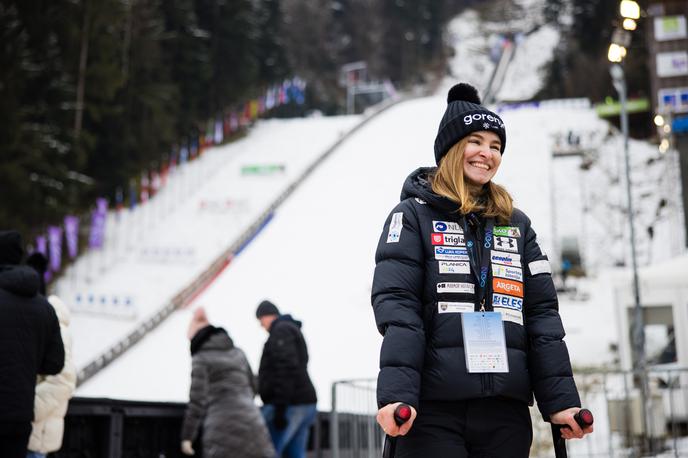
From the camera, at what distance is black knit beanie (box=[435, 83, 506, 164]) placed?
3.26 m

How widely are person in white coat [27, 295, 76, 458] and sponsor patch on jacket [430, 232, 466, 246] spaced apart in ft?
10.2

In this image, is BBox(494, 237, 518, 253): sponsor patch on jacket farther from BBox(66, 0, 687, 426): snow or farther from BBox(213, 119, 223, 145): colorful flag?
BBox(213, 119, 223, 145): colorful flag

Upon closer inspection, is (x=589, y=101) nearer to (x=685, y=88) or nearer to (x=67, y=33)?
(x=685, y=88)

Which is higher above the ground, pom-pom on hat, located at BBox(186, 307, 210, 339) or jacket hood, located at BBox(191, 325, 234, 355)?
pom-pom on hat, located at BBox(186, 307, 210, 339)

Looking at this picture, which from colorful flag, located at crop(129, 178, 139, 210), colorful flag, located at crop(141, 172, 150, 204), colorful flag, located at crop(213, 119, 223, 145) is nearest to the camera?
colorful flag, located at crop(129, 178, 139, 210)

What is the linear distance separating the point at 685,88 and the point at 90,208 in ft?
78.0

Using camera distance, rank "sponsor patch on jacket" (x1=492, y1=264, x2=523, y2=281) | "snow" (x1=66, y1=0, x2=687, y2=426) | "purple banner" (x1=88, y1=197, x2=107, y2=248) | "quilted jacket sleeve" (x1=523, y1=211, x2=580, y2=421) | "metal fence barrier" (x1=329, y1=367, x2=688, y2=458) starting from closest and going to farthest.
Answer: "quilted jacket sleeve" (x1=523, y1=211, x2=580, y2=421)
"sponsor patch on jacket" (x1=492, y1=264, x2=523, y2=281)
"metal fence barrier" (x1=329, y1=367, x2=688, y2=458)
"snow" (x1=66, y1=0, x2=687, y2=426)
"purple banner" (x1=88, y1=197, x2=107, y2=248)

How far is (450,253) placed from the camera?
304cm

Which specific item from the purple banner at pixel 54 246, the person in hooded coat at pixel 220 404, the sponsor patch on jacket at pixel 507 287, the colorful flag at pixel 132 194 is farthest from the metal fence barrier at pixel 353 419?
the colorful flag at pixel 132 194

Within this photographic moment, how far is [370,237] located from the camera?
4867 mm

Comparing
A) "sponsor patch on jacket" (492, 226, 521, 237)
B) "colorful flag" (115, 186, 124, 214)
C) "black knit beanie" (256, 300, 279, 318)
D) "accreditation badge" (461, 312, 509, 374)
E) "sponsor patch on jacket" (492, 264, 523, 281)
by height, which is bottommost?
"accreditation badge" (461, 312, 509, 374)

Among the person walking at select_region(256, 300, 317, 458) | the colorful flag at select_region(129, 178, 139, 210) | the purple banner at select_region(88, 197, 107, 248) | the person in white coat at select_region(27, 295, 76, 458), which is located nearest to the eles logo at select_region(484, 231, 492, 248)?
the person in white coat at select_region(27, 295, 76, 458)

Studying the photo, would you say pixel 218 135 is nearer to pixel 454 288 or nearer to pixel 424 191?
pixel 424 191

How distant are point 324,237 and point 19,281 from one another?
72.4ft
